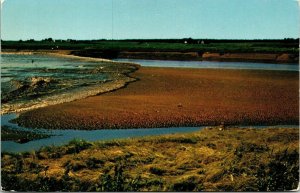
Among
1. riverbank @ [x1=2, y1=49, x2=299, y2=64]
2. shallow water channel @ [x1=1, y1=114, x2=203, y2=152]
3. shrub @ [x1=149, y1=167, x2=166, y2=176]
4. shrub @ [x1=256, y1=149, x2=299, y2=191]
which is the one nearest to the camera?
shrub @ [x1=256, y1=149, x2=299, y2=191]

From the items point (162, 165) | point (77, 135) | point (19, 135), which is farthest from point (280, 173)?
point (19, 135)

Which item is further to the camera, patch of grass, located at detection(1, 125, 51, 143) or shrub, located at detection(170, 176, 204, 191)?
patch of grass, located at detection(1, 125, 51, 143)

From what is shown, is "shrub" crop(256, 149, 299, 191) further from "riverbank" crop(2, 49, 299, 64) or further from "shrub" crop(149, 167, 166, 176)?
"riverbank" crop(2, 49, 299, 64)

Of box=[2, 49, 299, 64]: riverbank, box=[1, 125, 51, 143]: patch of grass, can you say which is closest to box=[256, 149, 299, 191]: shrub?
box=[1, 125, 51, 143]: patch of grass

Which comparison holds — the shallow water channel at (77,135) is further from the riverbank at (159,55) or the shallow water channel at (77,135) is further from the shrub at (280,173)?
the riverbank at (159,55)

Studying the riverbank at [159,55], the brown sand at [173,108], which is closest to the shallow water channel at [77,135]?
the brown sand at [173,108]

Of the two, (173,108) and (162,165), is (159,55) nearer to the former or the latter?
(173,108)
